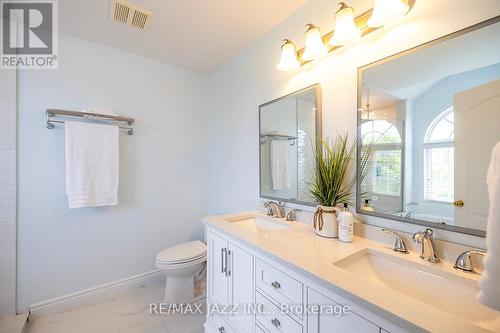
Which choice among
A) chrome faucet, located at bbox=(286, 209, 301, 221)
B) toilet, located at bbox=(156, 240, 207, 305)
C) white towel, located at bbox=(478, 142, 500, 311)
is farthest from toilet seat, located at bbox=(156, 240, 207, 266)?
white towel, located at bbox=(478, 142, 500, 311)

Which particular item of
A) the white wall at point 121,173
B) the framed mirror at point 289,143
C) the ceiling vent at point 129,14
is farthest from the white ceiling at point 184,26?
the framed mirror at point 289,143

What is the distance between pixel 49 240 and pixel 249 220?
63.5 inches

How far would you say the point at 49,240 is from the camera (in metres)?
1.67

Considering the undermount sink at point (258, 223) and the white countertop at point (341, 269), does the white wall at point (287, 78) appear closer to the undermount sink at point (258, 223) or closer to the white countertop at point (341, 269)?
the undermount sink at point (258, 223)

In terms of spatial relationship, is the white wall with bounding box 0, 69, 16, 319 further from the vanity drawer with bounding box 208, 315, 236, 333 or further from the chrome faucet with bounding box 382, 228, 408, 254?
the chrome faucet with bounding box 382, 228, 408, 254

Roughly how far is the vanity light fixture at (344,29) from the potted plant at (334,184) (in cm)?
51

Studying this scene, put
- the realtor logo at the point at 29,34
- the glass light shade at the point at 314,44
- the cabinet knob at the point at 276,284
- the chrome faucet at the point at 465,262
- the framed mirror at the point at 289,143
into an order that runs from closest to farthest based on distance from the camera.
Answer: the chrome faucet at the point at 465,262 < the cabinet knob at the point at 276,284 < the glass light shade at the point at 314,44 < the framed mirror at the point at 289,143 < the realtor logo at the point at 29,34

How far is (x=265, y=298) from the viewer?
0.94 meters

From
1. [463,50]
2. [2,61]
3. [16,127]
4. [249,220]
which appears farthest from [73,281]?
[463,50]

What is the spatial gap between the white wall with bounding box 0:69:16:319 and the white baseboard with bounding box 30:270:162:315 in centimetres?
18

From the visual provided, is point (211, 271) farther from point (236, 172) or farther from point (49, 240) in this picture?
point (49, 240)

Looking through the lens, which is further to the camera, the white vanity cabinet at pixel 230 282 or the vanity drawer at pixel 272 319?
the white vanity cabinet at pixel 230 282

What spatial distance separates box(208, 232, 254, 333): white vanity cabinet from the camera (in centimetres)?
106

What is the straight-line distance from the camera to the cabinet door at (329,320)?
0.59 meters
